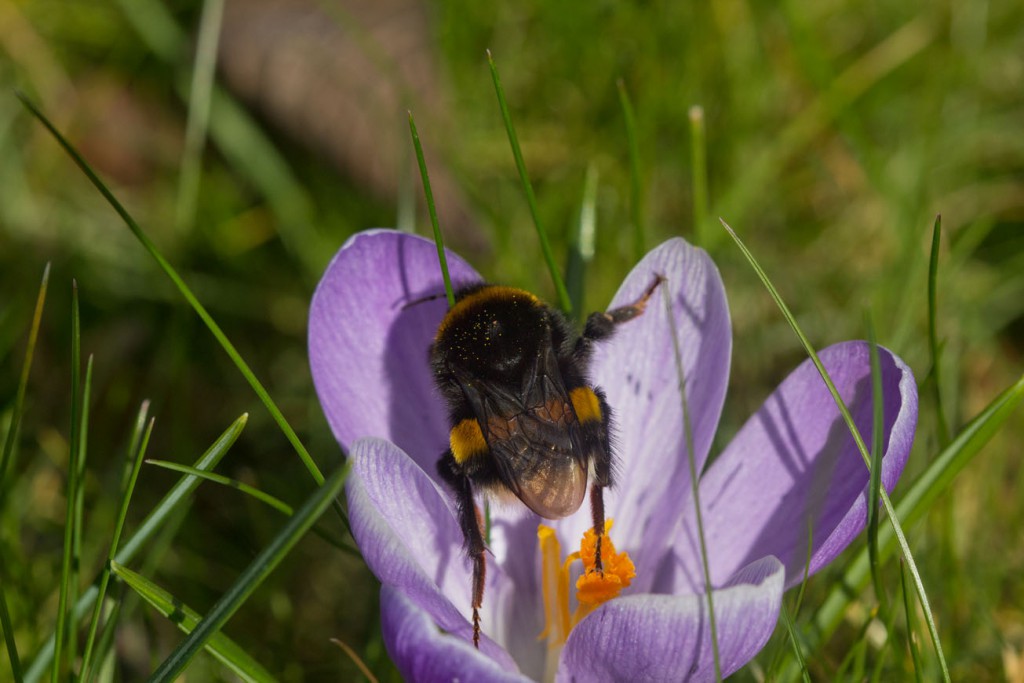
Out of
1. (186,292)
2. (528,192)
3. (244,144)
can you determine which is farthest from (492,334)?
(244,144)

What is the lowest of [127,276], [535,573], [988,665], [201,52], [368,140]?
[988,665]

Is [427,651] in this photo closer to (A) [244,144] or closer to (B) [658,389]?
(B) [658,389]

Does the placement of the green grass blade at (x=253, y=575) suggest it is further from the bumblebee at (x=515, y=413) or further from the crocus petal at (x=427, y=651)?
the bumblebee at (x=515, y=413)

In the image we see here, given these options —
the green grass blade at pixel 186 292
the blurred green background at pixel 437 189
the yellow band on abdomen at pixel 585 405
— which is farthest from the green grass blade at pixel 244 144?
the yellow band on abdomen at pixel 585 405

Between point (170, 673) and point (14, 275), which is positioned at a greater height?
point (14, 275)

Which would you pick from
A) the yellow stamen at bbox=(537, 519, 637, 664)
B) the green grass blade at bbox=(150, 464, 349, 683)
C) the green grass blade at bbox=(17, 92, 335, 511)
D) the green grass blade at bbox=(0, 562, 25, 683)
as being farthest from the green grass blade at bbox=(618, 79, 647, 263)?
the green grass blade at bbox=(0, 562, 25, 683)

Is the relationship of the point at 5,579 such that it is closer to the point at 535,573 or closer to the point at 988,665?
the point at 535,573

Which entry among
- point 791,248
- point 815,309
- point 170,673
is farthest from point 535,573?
point 791,248
